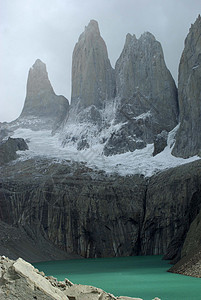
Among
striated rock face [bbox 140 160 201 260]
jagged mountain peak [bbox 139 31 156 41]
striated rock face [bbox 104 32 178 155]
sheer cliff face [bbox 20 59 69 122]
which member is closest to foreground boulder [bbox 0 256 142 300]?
striated rock face [bbox 140 160 201 260]

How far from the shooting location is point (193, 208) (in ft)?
182

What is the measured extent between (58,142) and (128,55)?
2384cm

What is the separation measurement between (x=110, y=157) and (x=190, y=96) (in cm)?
1799

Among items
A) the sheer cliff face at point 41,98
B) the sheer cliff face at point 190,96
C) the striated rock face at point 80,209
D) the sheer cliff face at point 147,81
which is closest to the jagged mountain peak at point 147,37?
the sheer cliff face at point 147,81

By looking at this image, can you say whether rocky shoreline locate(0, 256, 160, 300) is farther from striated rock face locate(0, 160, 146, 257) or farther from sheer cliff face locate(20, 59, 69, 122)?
sheer cliff face locate(20, 59, 69, 122)

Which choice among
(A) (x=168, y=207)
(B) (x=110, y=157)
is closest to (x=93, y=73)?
(B) (x=110, y=157)

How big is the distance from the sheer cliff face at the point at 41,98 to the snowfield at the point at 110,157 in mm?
19983

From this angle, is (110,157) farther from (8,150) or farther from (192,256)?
(192,256)

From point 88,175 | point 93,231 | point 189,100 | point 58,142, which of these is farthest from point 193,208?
point 58,142

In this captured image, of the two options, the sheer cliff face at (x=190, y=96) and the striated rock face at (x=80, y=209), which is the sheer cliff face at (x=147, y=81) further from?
the striated rock face at (x=80, y=209)

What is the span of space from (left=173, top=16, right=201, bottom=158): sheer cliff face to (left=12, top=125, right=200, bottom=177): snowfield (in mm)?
2855

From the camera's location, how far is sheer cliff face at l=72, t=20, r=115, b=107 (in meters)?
107

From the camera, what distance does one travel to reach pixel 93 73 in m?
108

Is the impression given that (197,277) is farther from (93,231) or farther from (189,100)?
(189,100)
